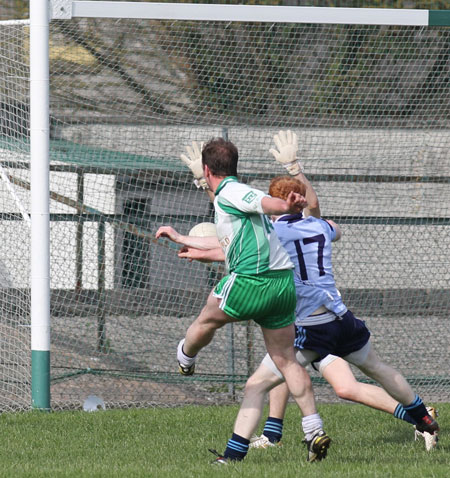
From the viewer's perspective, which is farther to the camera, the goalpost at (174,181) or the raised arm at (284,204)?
the goalpost at (174,181)

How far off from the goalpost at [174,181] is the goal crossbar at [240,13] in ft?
0.04

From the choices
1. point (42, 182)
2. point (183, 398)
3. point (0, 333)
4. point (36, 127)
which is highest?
point (36, 127)

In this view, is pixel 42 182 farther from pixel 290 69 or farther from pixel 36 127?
pixel 290 69

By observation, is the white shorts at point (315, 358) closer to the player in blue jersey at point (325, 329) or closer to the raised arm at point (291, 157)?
the player in blue jersey at point (325, 329)

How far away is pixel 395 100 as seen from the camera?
1173cm

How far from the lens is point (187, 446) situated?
5.78 m

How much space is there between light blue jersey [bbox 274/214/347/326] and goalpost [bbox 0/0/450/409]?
8.74ft

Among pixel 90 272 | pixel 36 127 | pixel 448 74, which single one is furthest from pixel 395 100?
pixel 36 127

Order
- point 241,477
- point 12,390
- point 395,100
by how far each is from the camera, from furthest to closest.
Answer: point 395,100, point 12,390, point 241,477

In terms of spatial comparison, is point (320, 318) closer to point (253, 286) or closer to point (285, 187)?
point (253, 286)

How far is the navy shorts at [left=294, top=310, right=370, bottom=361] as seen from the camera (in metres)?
5.29

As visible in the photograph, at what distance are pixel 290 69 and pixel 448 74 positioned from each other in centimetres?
248

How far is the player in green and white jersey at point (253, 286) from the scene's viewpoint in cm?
484

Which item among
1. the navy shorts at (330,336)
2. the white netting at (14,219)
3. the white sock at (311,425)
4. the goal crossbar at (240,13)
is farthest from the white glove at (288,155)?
the white netting at (14,219)
